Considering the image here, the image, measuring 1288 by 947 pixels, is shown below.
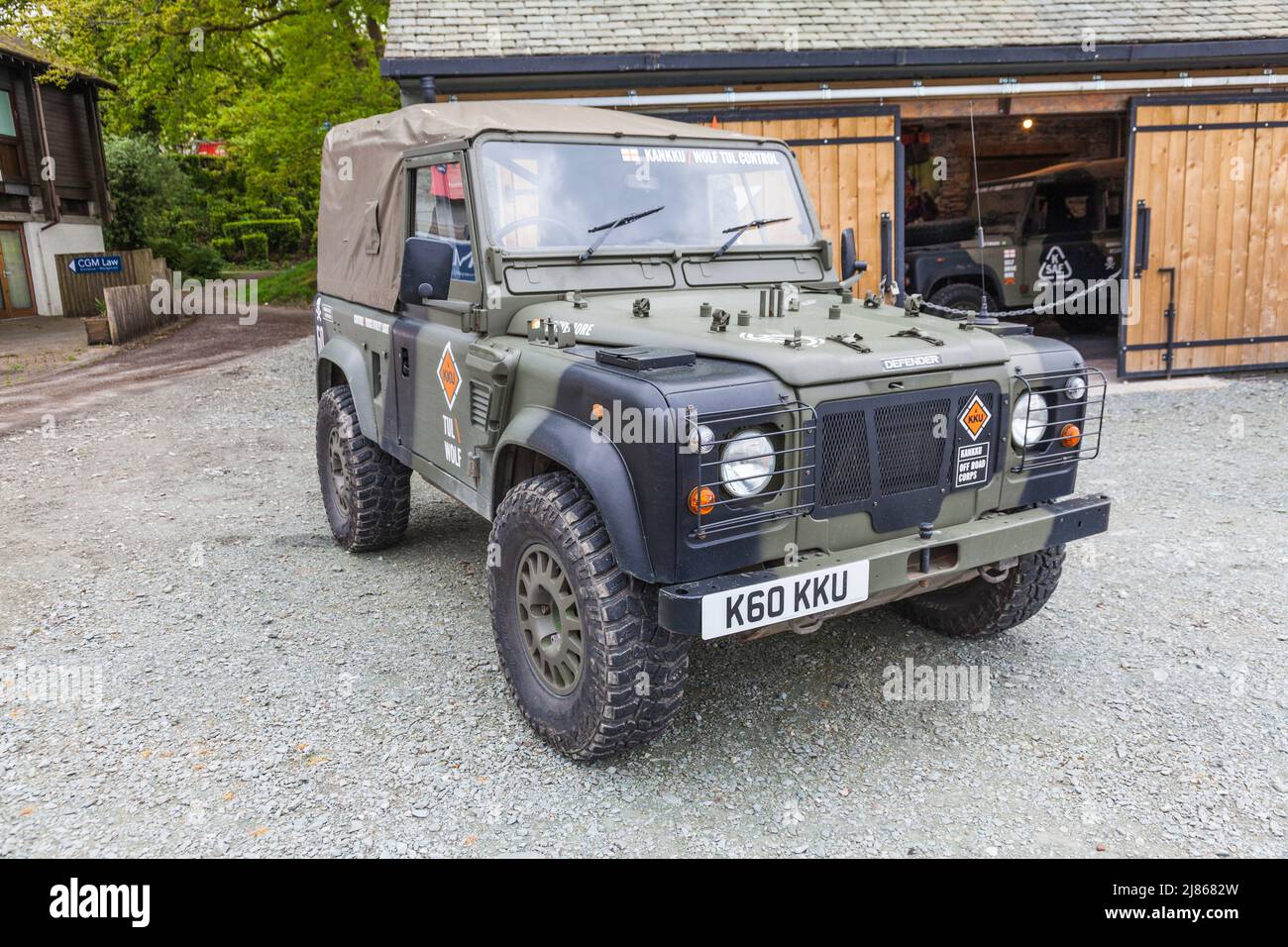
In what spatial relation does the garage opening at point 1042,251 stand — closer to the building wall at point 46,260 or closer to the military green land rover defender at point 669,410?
the military green land rover defender at point 669,410

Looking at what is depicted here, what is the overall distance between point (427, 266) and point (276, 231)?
99.6ft

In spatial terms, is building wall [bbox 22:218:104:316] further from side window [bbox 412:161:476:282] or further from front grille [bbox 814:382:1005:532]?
front grille [bbox 814:382:1005:532]

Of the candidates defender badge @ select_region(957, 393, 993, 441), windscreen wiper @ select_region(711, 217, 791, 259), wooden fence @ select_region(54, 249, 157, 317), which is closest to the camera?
defender badge @ select_region(957, 393, 993, 441)

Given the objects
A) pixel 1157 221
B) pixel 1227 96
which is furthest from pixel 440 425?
pixel 1227 96

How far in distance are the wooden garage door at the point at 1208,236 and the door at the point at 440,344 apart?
812cm

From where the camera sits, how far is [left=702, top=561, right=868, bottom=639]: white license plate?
2846 mm

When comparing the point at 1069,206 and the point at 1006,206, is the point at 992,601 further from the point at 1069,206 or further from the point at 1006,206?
the point at 1069,206

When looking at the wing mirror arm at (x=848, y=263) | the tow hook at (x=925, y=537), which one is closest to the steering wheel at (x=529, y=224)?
the wing mirror arm at (x=848, y=263)

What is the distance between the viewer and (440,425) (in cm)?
431

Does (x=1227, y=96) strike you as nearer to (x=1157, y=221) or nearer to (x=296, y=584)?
(x=1157, y=221)

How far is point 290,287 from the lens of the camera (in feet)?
72.3

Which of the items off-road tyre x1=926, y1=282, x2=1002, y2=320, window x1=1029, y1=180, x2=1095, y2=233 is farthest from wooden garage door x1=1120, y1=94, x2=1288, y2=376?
window x1=1029, y1=180, x2=1095, y2=233

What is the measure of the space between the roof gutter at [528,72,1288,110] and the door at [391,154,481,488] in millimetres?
4944

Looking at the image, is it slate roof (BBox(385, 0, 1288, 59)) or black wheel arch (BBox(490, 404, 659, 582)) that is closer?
black wheel arch (BBox(490, 404, 659, 582))
